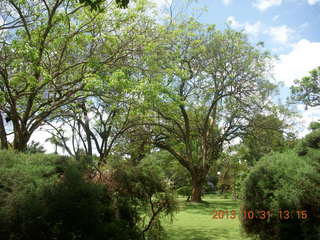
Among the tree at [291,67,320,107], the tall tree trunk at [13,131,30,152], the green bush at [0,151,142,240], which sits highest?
the tree at [291,67,320,107]

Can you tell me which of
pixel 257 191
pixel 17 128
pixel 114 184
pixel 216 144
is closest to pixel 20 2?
pixel 17 128

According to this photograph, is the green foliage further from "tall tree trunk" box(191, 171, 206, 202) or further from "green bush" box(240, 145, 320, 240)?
"tall tree trunk" box(191, 171, 206, 202)

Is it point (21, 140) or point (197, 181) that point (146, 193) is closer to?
point (21, 140)

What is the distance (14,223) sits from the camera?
12.5 ft

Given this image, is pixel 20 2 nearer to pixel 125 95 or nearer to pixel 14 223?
pixel 125 95

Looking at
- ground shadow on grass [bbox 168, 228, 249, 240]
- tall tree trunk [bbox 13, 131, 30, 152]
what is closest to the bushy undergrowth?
ground shadow on grass [bbox 168, 228, 249, 240]

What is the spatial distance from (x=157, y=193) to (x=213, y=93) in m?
16.1

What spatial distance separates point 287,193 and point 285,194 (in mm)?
54

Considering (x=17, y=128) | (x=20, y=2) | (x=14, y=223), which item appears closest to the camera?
(x=14, y=223)

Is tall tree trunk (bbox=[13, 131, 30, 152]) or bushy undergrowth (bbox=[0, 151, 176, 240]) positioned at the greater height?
tall tree trunk (bbox=[13, 131, 30, 152])

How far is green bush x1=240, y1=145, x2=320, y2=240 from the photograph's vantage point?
570 cm

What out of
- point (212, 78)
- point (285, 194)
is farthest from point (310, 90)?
point (285, 194)

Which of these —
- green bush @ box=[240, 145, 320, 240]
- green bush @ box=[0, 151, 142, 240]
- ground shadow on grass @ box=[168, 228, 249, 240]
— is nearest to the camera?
green bush @ box=[0, 151, 142, 240]

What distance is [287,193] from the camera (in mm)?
5887
